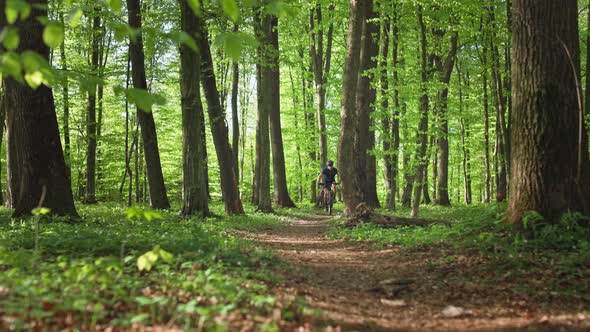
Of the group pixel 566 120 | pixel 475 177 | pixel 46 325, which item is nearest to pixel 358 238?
pixel 566 120

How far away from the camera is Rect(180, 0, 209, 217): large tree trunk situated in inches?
449

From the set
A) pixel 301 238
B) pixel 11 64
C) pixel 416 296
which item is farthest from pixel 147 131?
pixel 11 64

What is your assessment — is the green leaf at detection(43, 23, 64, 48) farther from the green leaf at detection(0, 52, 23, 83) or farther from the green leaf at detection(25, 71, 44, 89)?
the green leaf at detection(25, 71, 44, 89)

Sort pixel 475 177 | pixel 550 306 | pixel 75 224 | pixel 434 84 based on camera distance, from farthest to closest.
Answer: pixel 475 177, pixel 434 84, pixel 75 224, pixel 550 306

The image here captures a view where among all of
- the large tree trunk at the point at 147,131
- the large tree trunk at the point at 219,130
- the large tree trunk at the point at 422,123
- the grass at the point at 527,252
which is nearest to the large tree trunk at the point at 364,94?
the large tree trunk at the point at 422,123

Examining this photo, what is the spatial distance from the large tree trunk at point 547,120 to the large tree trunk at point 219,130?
9387 millimetres

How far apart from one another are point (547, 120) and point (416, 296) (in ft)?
10.8

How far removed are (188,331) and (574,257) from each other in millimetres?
4762

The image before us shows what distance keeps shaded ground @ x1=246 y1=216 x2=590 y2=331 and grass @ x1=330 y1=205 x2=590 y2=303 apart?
6cm

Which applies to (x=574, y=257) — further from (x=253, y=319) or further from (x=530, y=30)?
(x=253, y=319)

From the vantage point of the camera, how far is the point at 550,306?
449 cm

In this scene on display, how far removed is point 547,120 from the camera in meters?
6.38

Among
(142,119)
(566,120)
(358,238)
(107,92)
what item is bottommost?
(358,238)

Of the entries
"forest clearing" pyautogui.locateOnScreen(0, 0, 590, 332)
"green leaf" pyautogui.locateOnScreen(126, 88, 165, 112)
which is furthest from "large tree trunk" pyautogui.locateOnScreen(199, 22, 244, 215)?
"green leaf" pyautogui.locateOnScreen(126, 88, 165, 112)
